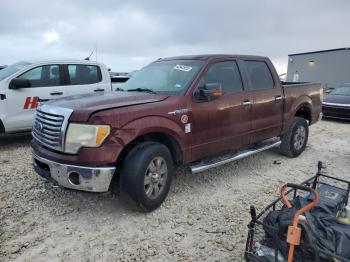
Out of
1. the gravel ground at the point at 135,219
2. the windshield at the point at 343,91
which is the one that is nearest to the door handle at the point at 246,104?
the gravel ground at the point at 135,219

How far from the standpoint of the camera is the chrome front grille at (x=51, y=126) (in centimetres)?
348

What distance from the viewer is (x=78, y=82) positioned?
721 cm

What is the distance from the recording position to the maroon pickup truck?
11.1 ft

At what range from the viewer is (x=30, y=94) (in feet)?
21.1

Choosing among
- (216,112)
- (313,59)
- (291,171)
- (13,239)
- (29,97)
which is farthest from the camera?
(313,59)

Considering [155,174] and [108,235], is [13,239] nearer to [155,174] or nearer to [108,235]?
[108,235]

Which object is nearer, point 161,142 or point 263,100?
point 161,142

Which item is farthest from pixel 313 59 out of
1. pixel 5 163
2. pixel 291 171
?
pixel 5 163

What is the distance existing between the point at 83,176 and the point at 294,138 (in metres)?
4.26

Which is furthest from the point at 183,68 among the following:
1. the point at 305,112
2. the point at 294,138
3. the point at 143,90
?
the point at 305,112

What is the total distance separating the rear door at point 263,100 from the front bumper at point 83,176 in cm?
263

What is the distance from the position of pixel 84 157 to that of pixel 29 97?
374cm

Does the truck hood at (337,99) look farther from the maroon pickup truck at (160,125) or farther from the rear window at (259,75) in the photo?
the rear window at (259,75)

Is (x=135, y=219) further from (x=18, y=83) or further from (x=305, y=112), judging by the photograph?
(x=305, y=112)
